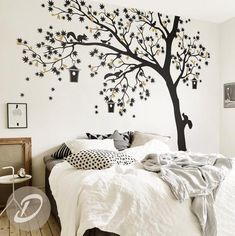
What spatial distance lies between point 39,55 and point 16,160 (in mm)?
1318

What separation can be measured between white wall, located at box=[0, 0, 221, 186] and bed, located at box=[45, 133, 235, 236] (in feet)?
4.96

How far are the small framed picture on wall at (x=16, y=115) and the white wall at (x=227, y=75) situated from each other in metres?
3.10

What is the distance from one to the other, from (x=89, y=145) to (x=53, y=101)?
0.78 meters

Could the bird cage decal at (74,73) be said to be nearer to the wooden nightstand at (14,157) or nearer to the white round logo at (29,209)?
the wooden nightstand at (14,157)

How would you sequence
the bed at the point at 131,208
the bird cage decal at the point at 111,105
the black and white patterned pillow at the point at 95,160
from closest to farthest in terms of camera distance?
1. the bed at the point at 131,208
2. the black and white patterned pillow at the point at 95,160
3. the bird cage decal at the point at 111,105

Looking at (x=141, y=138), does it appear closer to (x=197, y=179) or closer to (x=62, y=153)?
(x=62, y=153)

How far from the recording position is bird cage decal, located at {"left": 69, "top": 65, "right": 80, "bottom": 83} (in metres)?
3.50

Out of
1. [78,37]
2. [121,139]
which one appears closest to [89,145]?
[121,139]

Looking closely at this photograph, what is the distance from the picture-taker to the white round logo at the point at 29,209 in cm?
275

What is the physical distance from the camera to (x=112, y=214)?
5.40 feet

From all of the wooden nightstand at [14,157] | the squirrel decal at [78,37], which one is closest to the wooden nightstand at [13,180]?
the wooden nightstand at [14,157]

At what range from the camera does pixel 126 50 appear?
3791 mm

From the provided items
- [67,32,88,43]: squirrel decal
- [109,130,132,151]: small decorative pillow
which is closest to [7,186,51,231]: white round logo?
[109,130,132,151]: small decorative pillow

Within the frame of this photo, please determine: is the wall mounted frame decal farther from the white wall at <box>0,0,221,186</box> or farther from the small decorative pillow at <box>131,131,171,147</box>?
the small decorative pillow at <box>131,131,171,147</box>
